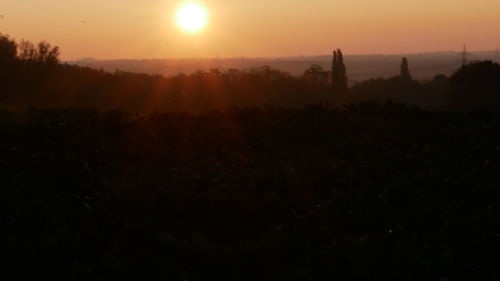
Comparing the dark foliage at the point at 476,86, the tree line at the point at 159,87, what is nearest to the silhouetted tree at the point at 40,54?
the tree line at the point at 159,87

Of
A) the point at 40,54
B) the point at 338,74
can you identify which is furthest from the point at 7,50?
the point at 338,74

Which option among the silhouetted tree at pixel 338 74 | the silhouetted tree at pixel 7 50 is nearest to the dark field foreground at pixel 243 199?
the silhouetted tree at pixel 7 50

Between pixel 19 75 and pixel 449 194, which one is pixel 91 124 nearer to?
pixel 449 194

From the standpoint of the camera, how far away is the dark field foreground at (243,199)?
4.97 metres

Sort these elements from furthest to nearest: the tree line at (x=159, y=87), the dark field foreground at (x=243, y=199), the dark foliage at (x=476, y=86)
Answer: the dark foliage at (x=476, y=86)
the tree line at (x=159, y=87)
the dark field foreground at (x=243, y=199)

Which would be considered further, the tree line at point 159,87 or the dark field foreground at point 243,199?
the tree line at point 159,87

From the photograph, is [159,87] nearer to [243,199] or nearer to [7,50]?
[7,50]

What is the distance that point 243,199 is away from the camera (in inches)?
250

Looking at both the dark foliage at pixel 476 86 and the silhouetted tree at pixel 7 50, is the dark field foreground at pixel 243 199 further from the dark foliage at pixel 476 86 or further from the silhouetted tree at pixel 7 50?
the dark foliage at pixel 476 86

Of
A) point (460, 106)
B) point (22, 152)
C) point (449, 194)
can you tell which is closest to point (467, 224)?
point (449, 194)

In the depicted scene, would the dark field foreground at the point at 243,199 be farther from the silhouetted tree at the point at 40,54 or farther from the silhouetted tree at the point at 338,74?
the silhouetted tree at the point at 338,74

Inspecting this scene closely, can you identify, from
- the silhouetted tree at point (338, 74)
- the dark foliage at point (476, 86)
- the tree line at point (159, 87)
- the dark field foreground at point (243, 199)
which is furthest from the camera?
the silhouetted tree at point (338, 74)

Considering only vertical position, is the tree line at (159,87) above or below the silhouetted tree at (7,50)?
below

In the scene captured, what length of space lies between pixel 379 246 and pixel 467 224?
1.10 metres
